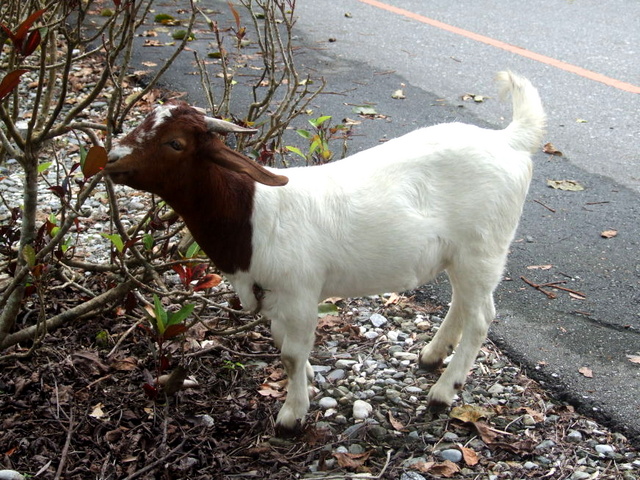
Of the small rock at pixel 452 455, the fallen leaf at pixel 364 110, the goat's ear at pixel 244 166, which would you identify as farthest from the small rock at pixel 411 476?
the fallen leaf at pixel 364 110

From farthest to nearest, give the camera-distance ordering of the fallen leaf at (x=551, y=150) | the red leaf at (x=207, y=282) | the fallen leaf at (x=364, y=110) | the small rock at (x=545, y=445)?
the fallen leaf at (x=364, y=110), the fallen leaf at (x=551, y=150), the small rock at (x=545, y=445), the red leaf at (x=207, y=282)

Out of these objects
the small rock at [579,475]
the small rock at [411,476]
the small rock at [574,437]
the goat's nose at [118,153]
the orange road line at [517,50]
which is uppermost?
the goat's nose at [118,153]

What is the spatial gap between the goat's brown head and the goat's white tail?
1.29 metres

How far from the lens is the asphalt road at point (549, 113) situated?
402 centimetres

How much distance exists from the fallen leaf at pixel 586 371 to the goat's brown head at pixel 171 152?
1957 millimetres

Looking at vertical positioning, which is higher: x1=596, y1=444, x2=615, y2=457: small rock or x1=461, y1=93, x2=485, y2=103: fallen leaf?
x1=461, y1=93, x2=485, y2=103: fallen leaf

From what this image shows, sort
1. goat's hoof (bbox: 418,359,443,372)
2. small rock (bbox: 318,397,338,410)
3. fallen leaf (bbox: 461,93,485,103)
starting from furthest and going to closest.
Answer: fallen leaf (bbox: 461,93,485,103) < goat's hoof (bbox: 418,359,443,372) < small rock (bbox: 318,397,338,410)

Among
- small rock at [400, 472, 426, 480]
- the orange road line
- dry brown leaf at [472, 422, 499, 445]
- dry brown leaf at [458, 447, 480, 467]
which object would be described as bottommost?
small rock at [400, 472, 426, 480]

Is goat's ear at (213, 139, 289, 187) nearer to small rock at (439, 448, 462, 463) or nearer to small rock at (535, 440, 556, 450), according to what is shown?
small rock at (439, 448, 462, 463)

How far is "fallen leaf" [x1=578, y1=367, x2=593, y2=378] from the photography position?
12.4ft

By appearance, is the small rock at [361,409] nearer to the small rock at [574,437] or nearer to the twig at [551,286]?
the small rock at [574,437]

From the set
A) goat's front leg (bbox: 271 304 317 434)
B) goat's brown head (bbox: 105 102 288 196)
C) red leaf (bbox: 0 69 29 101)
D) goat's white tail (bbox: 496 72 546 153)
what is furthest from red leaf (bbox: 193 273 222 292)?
goat's white tail (bbox: 496 72 546 153)

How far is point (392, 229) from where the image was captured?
3.20 metres

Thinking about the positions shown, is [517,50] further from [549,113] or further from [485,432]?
[485,432]
